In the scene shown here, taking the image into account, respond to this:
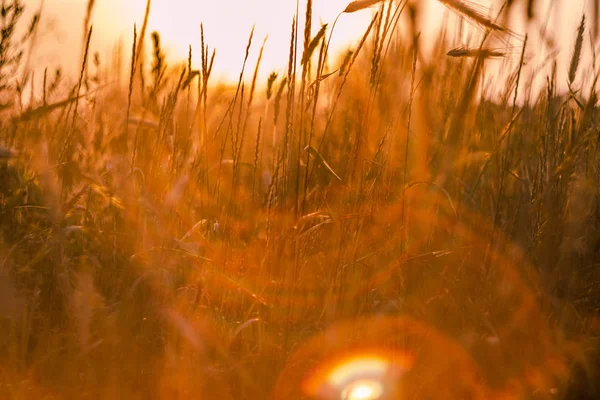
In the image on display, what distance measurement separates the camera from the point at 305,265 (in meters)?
1.53

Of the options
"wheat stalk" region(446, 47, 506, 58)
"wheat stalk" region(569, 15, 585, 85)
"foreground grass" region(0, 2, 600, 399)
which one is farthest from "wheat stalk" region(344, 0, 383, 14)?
"wheat stalk" region(569, 15, 585, 85)

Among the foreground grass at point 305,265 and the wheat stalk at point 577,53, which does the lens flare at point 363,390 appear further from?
the wheat stalk at point 577,53

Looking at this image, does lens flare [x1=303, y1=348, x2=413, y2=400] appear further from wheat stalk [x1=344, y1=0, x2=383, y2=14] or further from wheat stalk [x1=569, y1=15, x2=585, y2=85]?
wheat stalk [x1=569, y1=15, x2=585, y2=85]

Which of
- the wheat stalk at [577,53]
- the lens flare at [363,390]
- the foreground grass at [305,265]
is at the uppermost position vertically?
the wheat stalk at [577,53]

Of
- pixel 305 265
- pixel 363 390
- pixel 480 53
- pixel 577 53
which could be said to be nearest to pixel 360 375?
pixel 363 390

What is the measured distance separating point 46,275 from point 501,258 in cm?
99

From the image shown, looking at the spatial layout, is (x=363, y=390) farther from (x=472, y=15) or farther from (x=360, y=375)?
(x=472, y=15)

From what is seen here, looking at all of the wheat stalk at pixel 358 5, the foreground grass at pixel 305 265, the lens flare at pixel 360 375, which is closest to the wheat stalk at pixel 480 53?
the foreground grass at pixel 305 265

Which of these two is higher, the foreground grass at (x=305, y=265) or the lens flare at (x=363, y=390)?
the foreground grass at (x=305, y=265)

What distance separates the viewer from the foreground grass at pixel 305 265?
49.6 inches

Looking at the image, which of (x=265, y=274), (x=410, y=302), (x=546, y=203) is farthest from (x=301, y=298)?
(x=546, y=203)

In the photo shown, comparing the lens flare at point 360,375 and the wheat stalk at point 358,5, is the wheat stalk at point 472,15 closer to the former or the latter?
the wheat stalk at point 358,5

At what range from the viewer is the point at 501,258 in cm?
148

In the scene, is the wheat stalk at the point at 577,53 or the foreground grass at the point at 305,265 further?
the wheat stalk at the point at 577,53
